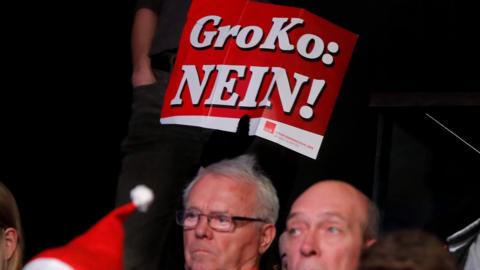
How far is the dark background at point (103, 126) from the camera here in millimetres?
5848

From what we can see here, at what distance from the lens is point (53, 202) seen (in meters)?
6.22

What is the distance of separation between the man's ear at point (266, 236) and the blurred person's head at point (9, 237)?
3.23ft

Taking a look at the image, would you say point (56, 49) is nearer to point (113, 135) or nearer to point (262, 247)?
point (113, 135)

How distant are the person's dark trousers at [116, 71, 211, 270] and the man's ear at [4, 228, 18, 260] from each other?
62 cm

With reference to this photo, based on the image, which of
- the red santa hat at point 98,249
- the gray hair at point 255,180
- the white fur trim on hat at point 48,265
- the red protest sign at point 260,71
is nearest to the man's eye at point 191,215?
the gray hair at point 255,180

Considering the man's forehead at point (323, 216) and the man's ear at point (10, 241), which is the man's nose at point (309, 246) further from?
the man's ear at point (10, 241)

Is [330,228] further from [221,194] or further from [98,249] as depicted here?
[98,249]

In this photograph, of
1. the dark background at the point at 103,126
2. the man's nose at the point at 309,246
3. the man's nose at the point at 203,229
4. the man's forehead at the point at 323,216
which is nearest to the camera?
the man's nose at the point at 309,246

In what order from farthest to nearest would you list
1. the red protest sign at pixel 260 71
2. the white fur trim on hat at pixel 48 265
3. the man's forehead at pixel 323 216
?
1. the red protest sign at pixel 260 71
2. the man's forehead at pixel 323 216
3. the white fur trim on hat at pixel 48 265

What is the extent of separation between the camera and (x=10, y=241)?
4895mm

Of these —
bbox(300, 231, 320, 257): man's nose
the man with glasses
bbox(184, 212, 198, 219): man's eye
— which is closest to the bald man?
bbox(300, 231, 320, 257): man's nose

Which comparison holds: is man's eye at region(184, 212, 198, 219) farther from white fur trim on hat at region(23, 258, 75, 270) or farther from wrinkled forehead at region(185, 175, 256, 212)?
white fur trim on hat at region(23, 258, 75, 270)

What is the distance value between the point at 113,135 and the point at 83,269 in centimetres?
290

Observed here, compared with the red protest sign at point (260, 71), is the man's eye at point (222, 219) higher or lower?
lower
